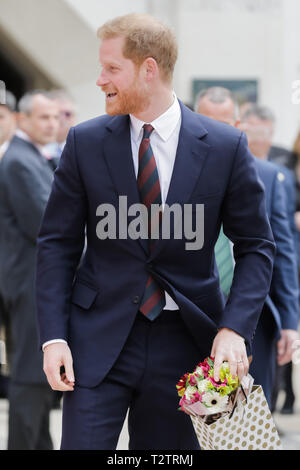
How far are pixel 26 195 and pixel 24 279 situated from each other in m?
0.46

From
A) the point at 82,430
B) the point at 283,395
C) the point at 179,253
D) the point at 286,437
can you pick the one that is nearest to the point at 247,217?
the point at 179,253

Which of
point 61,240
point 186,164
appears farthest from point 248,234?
point 61,240

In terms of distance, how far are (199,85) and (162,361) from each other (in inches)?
403

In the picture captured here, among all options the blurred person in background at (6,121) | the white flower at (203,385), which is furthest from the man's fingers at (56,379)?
the blurred person in background at (6,121)

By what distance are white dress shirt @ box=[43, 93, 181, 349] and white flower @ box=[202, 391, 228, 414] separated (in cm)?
44

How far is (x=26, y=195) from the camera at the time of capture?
5.30 metres

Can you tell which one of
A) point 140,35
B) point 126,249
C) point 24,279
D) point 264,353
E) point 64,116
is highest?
point 64,116

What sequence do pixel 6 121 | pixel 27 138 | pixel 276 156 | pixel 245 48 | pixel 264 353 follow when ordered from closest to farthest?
pixel 264 353 → pixel 27 138 → pixel 6 121 → pixel 276 156 → pixel 245 48

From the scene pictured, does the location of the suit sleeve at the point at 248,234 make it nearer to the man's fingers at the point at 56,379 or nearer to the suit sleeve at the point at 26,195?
the man's fingers at the point at 56,379

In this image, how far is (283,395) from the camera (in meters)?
7.88

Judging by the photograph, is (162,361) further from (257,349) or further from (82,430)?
(257,349)

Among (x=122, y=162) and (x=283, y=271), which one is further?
(x=283, y=271)

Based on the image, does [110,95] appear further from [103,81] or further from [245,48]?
[245,48]

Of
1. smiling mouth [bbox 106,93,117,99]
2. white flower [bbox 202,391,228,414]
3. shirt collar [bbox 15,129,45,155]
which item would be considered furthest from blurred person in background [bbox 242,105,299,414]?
white flower [bbox 202,391,228,414]
